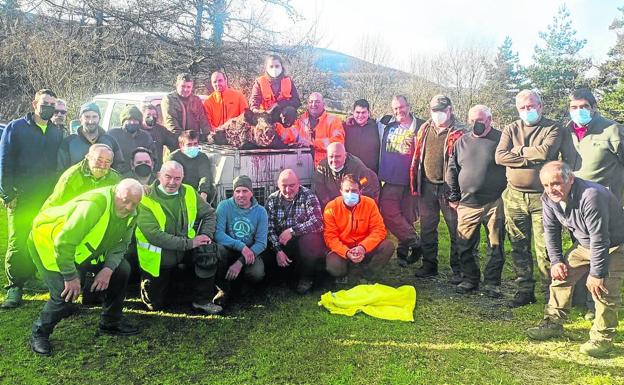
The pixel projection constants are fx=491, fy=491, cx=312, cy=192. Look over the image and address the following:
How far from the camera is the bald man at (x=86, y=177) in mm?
4008

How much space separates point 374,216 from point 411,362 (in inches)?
72.0

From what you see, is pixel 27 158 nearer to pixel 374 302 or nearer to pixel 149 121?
pixel 149 121

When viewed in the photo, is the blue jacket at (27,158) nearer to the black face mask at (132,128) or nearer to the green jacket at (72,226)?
the black face mask at (132,128)

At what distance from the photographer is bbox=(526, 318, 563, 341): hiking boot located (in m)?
4.09

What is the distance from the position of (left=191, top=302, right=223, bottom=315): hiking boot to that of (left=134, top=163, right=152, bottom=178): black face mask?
4.58 ft

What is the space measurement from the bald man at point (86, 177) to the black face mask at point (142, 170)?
2.33 feet

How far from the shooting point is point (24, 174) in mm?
4797

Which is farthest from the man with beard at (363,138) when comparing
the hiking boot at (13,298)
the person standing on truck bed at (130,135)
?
the hiking boot at (13,298)

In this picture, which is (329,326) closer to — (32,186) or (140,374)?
(140,374)

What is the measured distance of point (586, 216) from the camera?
3711mm

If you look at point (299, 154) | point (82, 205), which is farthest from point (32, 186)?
point (299, 154)

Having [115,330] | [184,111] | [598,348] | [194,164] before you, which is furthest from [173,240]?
[598,348]

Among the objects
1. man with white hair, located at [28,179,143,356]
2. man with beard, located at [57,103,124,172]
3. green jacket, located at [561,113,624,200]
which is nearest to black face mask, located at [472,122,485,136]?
green jacket, located at [561,113,624,200]

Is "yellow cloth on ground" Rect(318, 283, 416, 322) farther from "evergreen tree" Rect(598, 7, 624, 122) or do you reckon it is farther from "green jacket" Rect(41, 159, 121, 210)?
"evergreen tree" Rect(598, 7, 624, 122)
